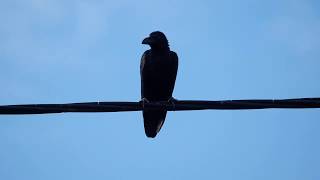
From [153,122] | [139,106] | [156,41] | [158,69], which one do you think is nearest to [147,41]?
[156,41]

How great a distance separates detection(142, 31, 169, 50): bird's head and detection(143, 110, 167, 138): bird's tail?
104 cm

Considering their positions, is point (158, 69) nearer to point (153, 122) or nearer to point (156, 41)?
point (156, 41)

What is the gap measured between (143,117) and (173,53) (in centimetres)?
118

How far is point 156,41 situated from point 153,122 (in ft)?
4.10

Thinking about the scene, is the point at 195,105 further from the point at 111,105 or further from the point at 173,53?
the point at 173,53

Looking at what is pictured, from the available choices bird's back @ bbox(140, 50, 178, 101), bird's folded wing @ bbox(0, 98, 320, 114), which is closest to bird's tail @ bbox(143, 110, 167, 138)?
bird's back @ bbox(140, 50, 178, 101)

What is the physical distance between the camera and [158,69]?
8508 millimetres

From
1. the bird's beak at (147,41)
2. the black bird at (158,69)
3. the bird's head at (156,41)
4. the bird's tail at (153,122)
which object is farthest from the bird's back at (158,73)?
the bird's tail at (153,122)

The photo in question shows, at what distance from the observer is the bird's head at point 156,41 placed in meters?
8.41

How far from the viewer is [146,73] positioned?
28.2ft

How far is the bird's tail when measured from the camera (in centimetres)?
809

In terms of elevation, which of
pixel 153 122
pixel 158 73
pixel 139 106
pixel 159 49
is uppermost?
pixel 159 49

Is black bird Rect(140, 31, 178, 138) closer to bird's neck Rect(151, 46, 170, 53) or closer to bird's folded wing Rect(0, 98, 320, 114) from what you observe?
bird's neck Rect(151, 46, 170, 53)

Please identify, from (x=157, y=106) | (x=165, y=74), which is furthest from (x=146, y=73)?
(x=157, y=106)
